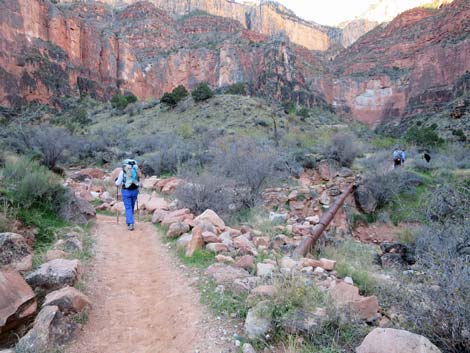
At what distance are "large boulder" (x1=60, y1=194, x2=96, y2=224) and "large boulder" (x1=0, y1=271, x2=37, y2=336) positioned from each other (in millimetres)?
2932

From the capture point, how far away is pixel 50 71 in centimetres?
4728

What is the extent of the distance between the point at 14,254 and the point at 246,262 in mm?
2682

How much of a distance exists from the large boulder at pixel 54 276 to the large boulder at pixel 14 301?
0.82 feet

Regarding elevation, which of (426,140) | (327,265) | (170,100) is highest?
(170,100)

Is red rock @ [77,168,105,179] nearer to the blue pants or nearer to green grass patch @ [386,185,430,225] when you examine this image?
the blue pants

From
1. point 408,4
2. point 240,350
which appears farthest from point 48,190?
point 408,4

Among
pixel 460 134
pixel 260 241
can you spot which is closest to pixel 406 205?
pixel 260 241

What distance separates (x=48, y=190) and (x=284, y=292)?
455 cm

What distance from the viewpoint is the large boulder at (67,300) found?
2.79 meters

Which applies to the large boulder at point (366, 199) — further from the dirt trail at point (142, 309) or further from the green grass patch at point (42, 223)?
the green grass patch at point (42, 223)

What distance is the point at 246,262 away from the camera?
13.4 ft

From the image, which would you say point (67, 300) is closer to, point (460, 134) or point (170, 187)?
point (170, 187)

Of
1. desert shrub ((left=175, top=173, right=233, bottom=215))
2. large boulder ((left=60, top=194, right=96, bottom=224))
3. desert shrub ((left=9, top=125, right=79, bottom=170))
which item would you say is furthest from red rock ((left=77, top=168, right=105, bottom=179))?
large boulder ((left=60, top=194, right=96, bottom=224))

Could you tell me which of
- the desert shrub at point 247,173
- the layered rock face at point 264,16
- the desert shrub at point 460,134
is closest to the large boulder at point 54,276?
the desert shrub at point 247,173
